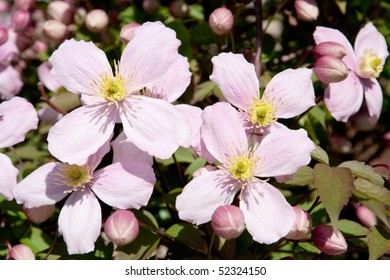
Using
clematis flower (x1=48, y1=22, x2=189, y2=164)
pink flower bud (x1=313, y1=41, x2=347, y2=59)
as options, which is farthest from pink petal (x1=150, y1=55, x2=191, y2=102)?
pink flower bud (x1=313, y1=41, x2=347, y2=59)

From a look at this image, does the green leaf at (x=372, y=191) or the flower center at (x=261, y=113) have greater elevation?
the flower center at (x=261, y=113)

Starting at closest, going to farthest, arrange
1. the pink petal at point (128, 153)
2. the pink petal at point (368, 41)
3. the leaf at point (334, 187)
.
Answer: the leaf at point (334, 187) < the pink petal at point (128, 153) < the pink petal at point (368, 41)

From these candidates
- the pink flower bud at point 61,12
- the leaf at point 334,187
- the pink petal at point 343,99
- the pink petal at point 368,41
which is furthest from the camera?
the pink flower bud at point 61,12

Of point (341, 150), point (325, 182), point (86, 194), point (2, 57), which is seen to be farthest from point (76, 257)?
point (341, 150)

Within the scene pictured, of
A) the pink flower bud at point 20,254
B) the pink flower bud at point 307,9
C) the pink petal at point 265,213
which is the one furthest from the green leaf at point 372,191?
the pink flower bud at point 20,254

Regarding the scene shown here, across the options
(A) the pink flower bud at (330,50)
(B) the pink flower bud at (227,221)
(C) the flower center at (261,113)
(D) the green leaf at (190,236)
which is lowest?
(D) the green leaf at (190,236)

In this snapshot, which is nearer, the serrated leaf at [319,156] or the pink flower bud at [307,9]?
the serrated leaf at [319,156]

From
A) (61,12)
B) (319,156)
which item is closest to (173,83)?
(319,156)

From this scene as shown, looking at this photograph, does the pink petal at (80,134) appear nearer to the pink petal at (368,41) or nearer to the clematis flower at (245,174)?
the clematis flower at (245,174)
